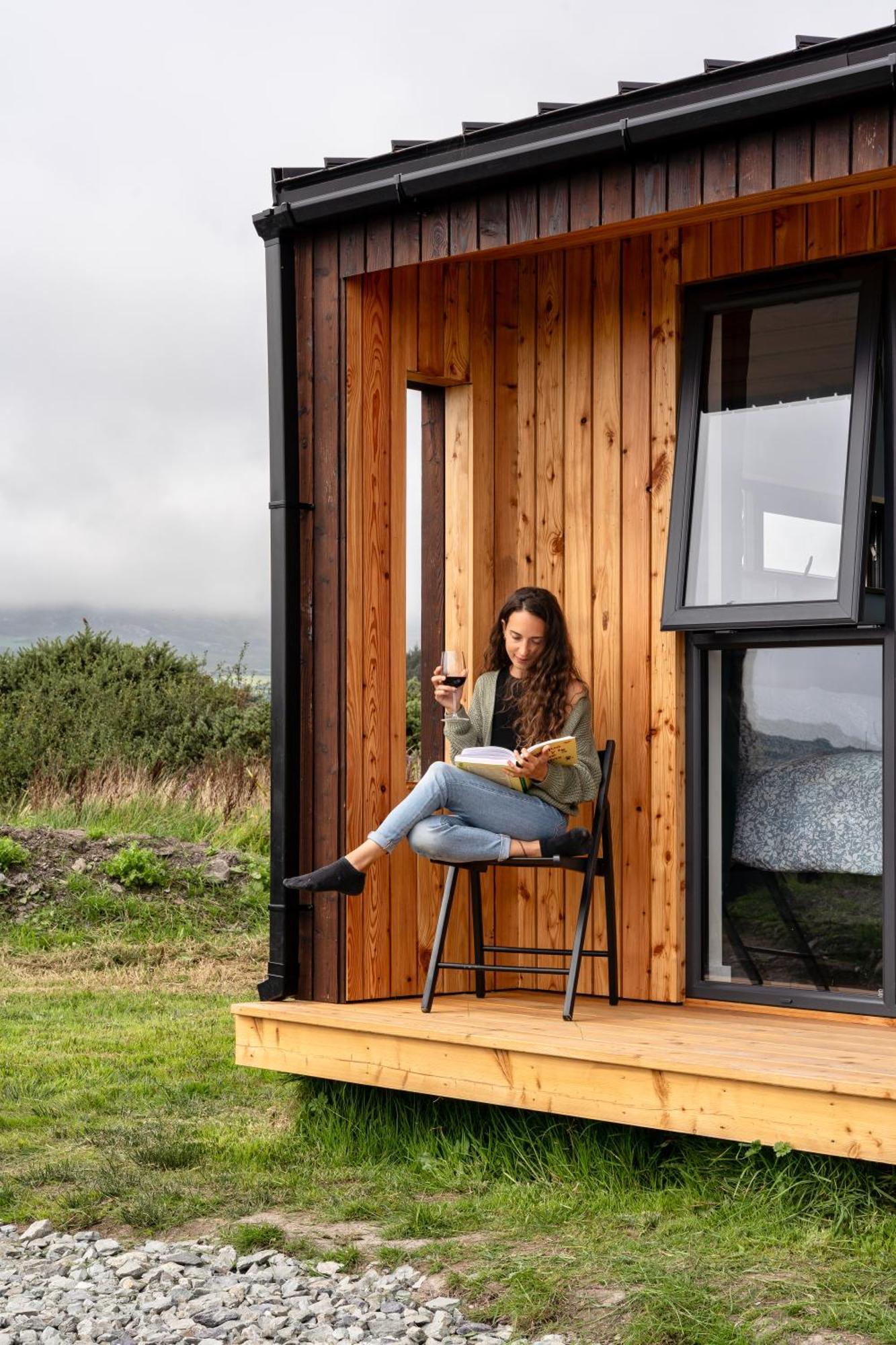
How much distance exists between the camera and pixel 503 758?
4.71 metres

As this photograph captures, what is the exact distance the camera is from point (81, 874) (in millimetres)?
9258

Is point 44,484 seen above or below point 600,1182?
above

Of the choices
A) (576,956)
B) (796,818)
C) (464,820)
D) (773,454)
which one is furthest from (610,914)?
(773,454)

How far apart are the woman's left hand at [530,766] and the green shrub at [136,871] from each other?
198 inches

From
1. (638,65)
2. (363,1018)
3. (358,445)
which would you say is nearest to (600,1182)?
(363,1018)

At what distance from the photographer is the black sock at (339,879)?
181 inches

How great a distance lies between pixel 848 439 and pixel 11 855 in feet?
20.7

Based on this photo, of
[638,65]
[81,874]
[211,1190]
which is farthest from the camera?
[638,65]

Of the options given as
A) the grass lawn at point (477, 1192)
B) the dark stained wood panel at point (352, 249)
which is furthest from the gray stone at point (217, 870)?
the dark stained wood panel at point (352, 249)

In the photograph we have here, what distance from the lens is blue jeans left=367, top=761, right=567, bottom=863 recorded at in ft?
15.2

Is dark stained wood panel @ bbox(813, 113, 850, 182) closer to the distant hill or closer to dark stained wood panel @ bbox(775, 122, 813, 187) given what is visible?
dark stained wood panel @ bbox(775, 122, 813, 187)

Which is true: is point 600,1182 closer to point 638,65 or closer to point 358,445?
point 358,445

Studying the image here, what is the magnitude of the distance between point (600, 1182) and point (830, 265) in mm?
2860

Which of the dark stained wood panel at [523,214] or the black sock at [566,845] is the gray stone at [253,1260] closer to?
the black sock at [566,845]
